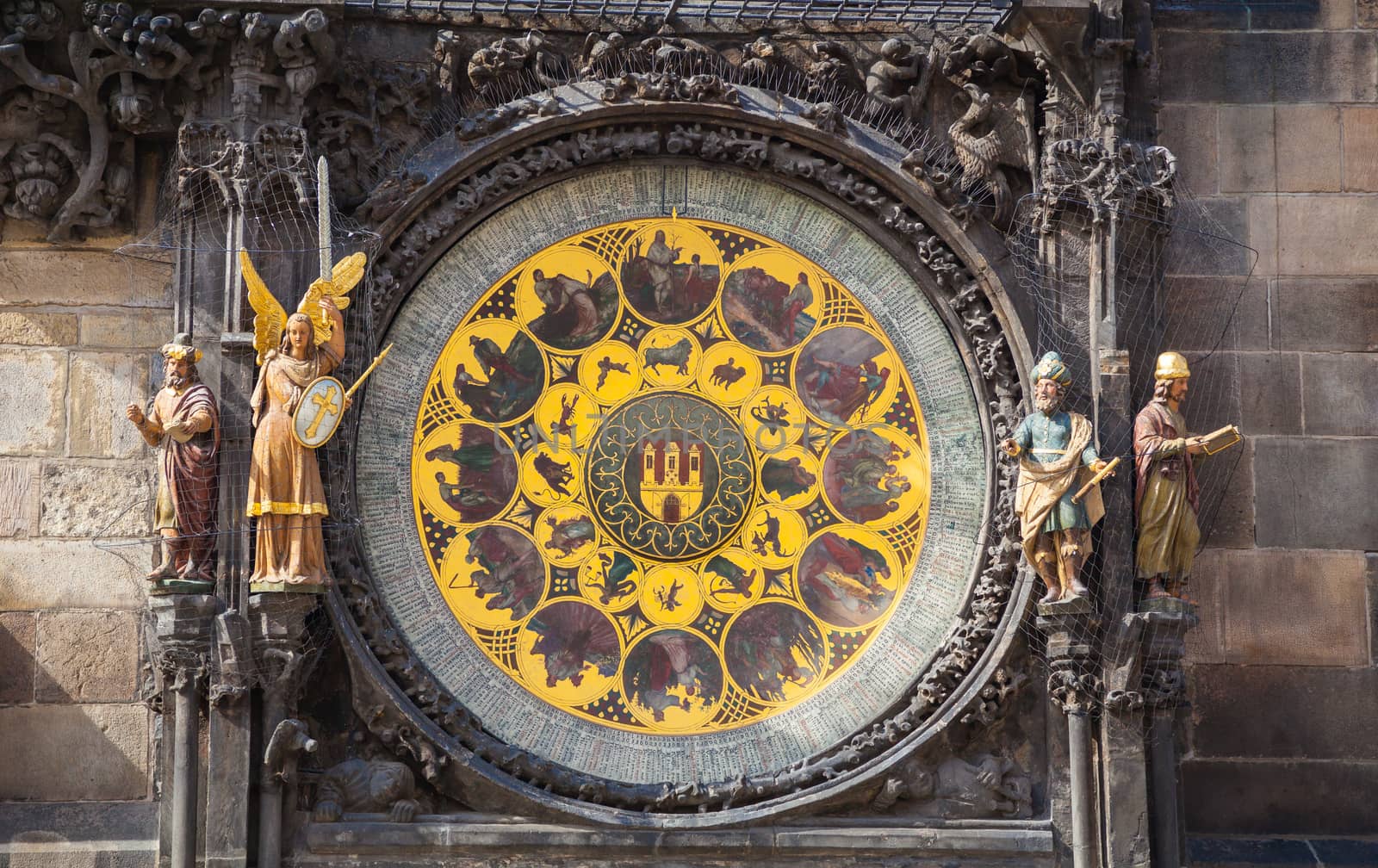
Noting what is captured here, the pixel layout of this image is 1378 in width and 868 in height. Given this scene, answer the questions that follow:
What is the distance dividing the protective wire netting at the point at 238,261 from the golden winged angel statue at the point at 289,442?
84 mm

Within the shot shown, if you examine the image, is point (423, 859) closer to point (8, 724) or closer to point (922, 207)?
point (8, 724)

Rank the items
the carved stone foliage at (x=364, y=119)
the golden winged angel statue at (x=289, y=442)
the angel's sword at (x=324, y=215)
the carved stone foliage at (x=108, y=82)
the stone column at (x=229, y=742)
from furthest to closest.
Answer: the carved stone foliage at (x=364, y=119) → the carved stone foliage at (x=108, y=82) → the angel's sword at (x=324, y=215) → the golden winged angel statue at (x=289, y=442) → the stone column at (x=229, y=742)

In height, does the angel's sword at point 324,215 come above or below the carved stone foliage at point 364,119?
below

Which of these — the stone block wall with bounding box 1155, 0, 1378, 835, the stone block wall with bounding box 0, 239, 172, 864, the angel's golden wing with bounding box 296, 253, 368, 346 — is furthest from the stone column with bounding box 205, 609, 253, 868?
the stone block wall with bounding box 1155, 0, 1378, 835

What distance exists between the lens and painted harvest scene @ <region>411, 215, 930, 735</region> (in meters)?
10.3

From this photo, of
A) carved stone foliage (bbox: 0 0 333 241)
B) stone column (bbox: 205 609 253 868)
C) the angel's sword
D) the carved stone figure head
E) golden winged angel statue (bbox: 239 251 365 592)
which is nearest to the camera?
stone column (bbox: 205 609 253 868)

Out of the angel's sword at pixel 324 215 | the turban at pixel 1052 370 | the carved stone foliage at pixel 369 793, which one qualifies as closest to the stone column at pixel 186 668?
the carved stone foliage at pixel 369 793

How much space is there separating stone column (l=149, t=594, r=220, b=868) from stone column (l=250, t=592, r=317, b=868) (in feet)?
0.67

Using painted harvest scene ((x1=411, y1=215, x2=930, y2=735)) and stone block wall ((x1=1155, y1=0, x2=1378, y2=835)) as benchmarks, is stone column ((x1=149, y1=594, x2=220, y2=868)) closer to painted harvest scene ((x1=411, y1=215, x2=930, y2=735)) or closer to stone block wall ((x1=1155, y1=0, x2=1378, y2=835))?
painted harvest scene ((x1=411, y1=215, x2=930, y2=735))

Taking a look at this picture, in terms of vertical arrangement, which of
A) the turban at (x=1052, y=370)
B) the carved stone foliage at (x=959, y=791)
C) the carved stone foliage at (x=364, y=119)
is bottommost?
the carved stone foliage at (x=959, y=791)

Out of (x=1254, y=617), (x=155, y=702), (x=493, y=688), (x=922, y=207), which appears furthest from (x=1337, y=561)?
(x=155, y=702)

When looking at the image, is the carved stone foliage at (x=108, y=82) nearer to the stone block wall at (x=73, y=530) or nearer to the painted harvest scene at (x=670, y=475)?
the stone block wall at (x=73, y=530)

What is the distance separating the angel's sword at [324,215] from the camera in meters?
10.0

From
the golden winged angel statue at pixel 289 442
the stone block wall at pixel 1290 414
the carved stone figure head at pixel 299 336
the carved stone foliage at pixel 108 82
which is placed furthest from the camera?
the stone block wall at pixel 1290 414
